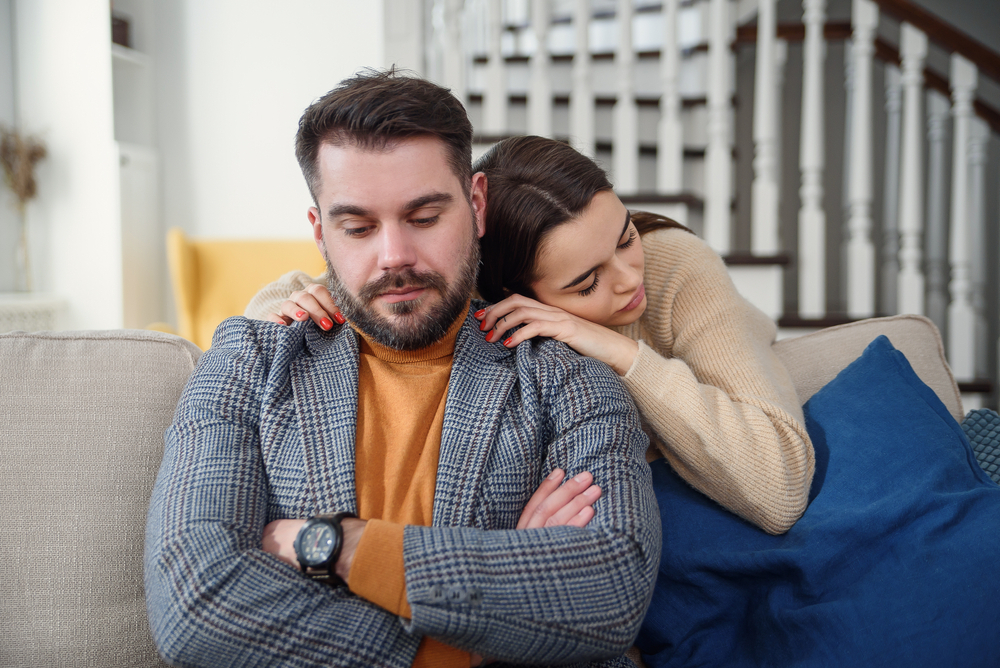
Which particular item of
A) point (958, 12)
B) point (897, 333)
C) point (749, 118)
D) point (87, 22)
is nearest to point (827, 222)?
point (749, 118)

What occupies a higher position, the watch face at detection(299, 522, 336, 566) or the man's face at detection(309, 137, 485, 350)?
the man's face at detection(309, 137, 485, 350)

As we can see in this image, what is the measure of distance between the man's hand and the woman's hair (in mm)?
457

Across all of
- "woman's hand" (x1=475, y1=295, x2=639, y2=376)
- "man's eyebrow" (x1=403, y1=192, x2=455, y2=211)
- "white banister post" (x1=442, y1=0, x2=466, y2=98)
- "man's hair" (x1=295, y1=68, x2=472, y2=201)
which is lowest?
"woman's hand" (x1=475, y1=295, x2=639, y2=376)

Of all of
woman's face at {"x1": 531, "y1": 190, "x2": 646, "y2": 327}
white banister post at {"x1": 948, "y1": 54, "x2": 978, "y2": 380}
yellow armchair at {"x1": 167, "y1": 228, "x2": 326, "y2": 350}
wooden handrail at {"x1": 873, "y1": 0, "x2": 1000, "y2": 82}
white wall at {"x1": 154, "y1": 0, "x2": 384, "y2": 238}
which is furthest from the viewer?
white wall at {"x1": 154, "y1": 0, "x2": 384, "y2": 238}

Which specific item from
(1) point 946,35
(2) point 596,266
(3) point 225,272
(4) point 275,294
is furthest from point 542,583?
(3) point 225,272

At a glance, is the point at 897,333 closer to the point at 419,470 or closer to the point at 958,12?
the point at 419,470

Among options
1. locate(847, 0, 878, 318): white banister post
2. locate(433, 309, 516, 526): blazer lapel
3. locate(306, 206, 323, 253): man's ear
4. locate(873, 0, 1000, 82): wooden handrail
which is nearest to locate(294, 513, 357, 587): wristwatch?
locate(433, 309, 516, 526): blazer lapel

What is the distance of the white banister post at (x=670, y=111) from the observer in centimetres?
275

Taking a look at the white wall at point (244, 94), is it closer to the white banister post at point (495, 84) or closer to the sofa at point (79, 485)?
the white banister post at point (495, 84)

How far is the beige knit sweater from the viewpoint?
1.19m

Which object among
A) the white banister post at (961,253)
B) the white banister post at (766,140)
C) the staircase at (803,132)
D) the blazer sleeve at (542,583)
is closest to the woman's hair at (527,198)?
the blazer sleeve at (542,583)

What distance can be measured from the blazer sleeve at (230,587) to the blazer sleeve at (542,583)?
0.10 metres

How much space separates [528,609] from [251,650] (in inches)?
13.6

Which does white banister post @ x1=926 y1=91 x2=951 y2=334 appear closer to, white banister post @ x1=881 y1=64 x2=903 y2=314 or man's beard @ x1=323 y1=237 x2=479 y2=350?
white banister post @ x1=881 y1=64 x2=903 y2=314
